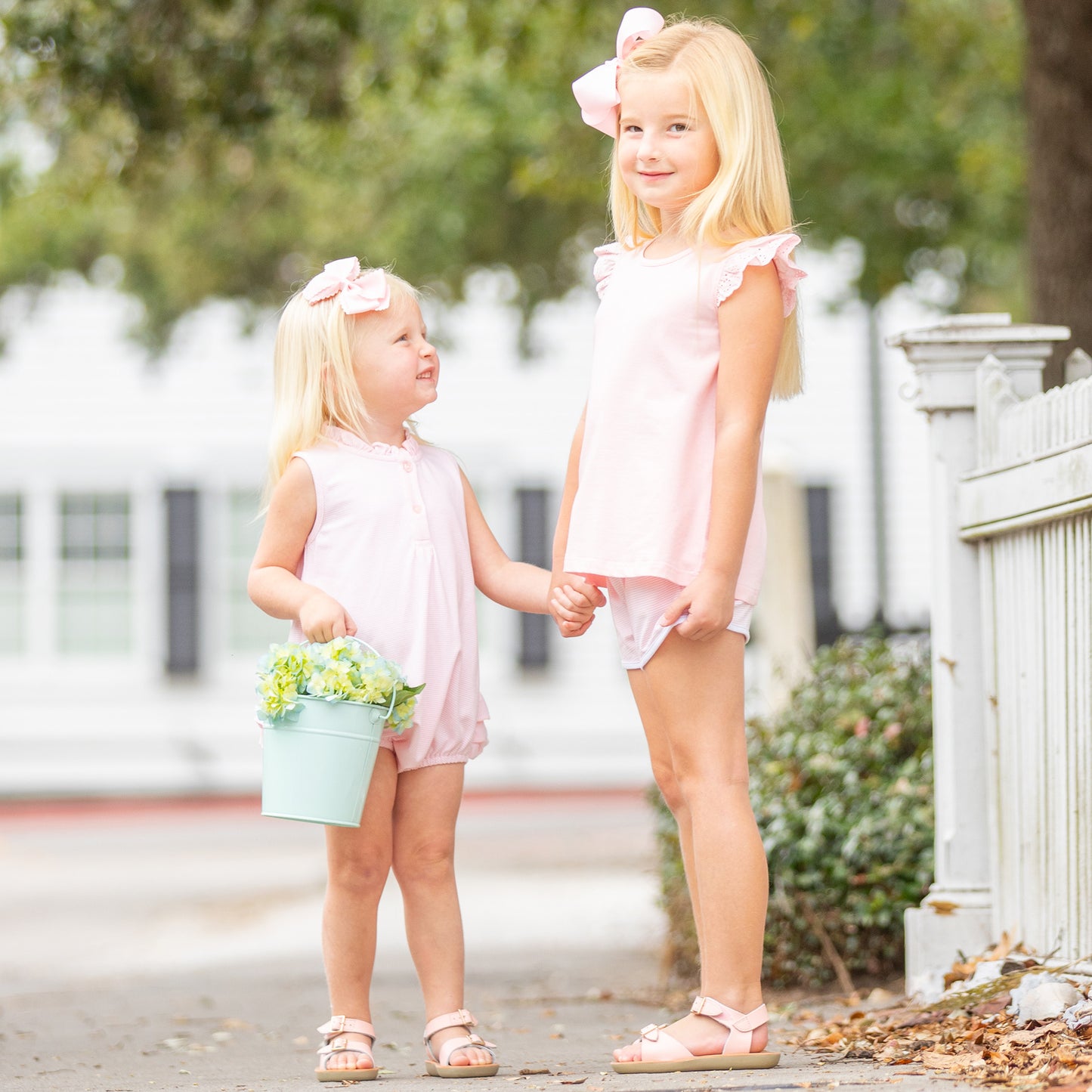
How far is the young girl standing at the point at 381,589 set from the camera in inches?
125

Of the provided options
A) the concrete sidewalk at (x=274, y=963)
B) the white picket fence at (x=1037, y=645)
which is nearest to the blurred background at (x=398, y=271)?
the concrete sidewalk at (x=274, y=963)

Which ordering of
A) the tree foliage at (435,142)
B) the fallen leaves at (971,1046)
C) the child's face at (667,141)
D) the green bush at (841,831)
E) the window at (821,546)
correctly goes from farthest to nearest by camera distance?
the window at (821,546)
the tree foliage at (435,142)
the green bush at (841,831)
the child's face at (667,141)
the fallen leaves at (971,1046)

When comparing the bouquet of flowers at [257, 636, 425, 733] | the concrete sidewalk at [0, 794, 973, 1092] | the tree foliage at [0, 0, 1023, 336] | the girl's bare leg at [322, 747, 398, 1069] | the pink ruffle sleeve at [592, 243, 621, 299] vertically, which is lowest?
the concrete sidewalk at [0, 794, 973, 1092]

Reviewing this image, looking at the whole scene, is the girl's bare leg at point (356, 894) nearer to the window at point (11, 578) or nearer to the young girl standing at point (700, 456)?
the young girl standing at point (700, 456)

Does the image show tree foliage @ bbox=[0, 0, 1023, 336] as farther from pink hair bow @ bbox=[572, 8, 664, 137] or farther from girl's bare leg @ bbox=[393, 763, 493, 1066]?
girl's bare leg @ bbox=[393, 763, 493, 1066]

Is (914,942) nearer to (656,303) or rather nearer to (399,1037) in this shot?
(399,1037)


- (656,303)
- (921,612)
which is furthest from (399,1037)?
(921,612)

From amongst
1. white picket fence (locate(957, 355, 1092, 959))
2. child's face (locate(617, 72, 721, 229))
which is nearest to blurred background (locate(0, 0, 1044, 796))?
white picket fence (locate(957, 355, 1092, 959))

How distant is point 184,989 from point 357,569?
2.99 meters

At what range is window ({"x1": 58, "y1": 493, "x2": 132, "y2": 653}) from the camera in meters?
16.4

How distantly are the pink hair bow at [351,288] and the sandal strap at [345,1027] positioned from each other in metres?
1.39

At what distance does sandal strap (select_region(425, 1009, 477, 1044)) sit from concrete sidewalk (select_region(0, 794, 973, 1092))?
10cm

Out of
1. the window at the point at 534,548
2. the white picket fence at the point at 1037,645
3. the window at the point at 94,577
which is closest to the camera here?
the white picket fence at the point at 1037,645

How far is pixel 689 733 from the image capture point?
299 cm
